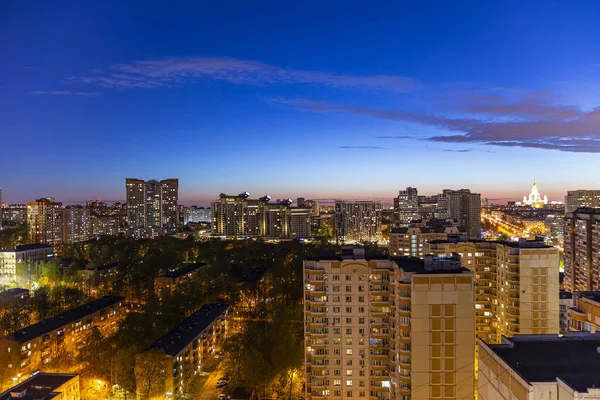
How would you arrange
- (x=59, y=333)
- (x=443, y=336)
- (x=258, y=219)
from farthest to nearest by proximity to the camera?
(x=258, y=219)
(x=59, y=333)
(x=443, y=336)

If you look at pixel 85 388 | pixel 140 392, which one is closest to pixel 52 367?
pixel 85 388

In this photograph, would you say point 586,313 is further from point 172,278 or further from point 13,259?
point 13,259

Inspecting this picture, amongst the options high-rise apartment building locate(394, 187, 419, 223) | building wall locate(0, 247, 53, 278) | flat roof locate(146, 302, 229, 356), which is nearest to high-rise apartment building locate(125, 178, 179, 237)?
building wall locate(0, 247, 53, 278)

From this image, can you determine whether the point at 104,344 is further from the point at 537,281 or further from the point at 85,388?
the point at 537,281

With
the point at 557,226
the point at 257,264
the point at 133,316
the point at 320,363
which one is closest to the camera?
the point at 320,363

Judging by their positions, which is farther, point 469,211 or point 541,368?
point 469,211

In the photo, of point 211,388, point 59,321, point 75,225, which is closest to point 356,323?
point 211,388
